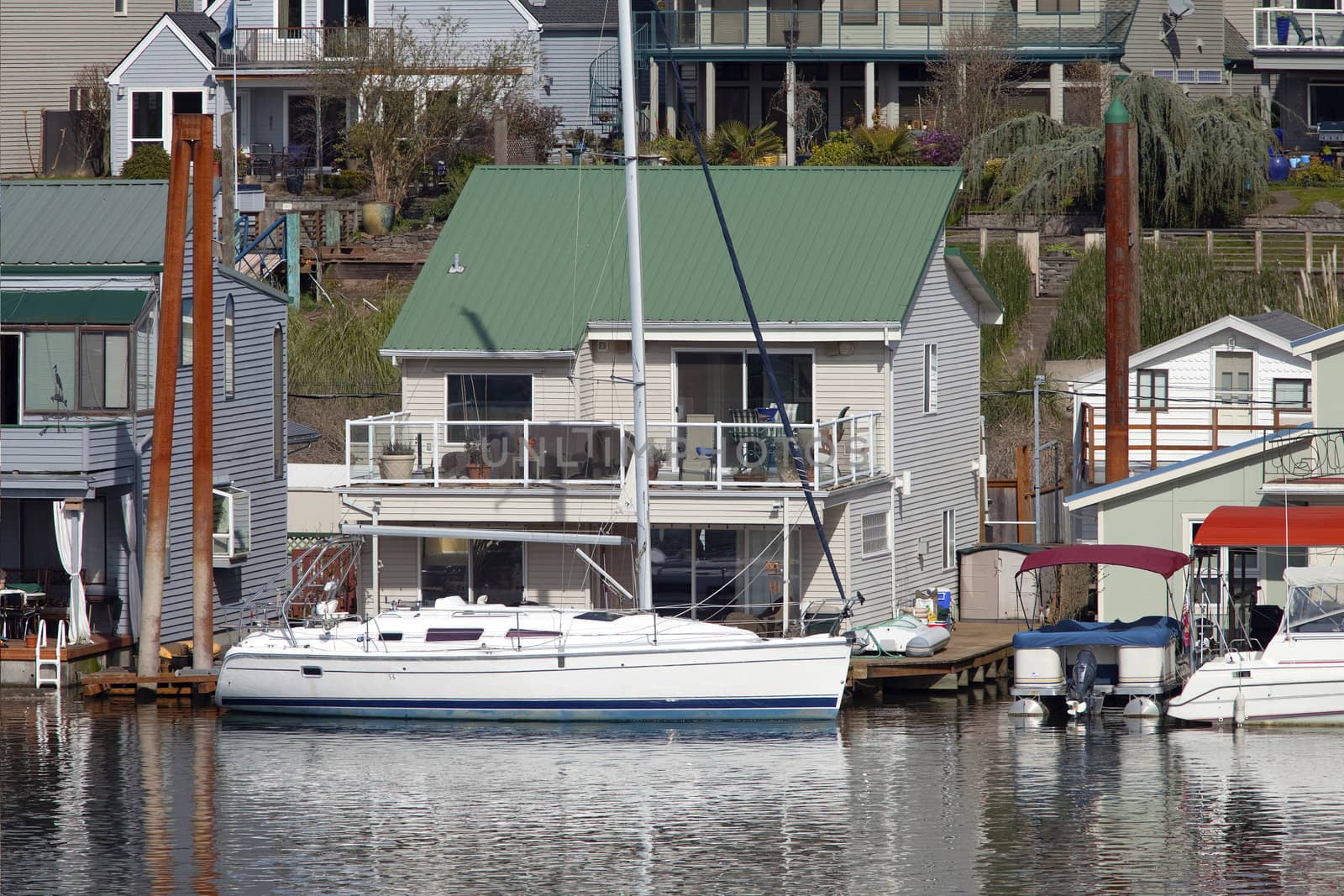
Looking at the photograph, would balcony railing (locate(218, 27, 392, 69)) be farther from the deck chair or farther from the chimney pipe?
the chimney pipe

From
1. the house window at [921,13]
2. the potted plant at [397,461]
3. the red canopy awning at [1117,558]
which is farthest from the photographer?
the house window at [921,13]

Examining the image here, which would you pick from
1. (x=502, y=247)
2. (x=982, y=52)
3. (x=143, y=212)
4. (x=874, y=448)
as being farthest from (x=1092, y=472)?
(x=982, y=52)

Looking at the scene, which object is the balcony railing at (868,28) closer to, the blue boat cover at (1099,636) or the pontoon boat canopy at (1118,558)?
the pontoon boat canopy at (1118,558)

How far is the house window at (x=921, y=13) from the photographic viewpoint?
61719mm

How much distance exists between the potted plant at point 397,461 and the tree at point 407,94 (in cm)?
2574

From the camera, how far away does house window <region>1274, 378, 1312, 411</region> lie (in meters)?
41.3

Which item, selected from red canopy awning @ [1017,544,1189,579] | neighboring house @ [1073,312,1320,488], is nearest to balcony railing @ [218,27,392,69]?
neighboring house @ [1073,312,1320,488]

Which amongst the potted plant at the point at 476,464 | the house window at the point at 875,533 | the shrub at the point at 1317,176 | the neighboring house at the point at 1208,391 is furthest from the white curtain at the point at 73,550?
the shrub at the point at 1317,176

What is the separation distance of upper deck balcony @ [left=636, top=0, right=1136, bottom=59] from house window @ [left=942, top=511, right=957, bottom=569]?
25.5 m

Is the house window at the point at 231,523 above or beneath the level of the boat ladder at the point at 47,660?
above

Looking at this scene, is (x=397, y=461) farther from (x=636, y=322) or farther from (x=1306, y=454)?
(x=1306, y=454)

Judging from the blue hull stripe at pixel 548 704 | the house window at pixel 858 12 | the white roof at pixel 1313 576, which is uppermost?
the house window at pixel 858 12

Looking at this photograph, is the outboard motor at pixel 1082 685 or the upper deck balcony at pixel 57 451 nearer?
the outboard motor at pixel 1082 685

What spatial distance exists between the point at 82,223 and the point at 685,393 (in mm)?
10762
